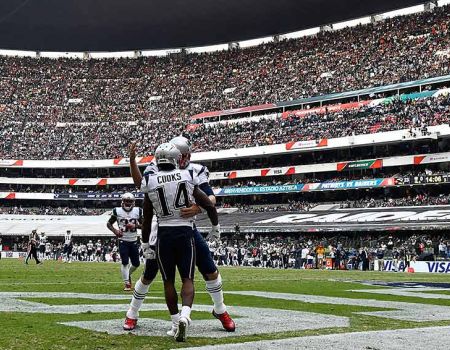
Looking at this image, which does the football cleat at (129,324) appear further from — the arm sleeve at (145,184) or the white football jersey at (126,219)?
the white football jersey at (126,219)

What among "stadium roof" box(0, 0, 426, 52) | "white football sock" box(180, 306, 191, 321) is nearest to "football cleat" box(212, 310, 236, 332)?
"white football sock" box(180, 306, 191, 321)

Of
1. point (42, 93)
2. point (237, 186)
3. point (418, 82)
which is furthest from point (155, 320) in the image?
point (42, 93)

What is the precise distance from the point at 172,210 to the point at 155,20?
2934 inches

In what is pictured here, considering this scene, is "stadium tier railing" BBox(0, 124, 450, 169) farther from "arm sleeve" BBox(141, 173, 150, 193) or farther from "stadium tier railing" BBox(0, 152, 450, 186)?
"arm sleeve" BBox(141, 173, 150, 193)

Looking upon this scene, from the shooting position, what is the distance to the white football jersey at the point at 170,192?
7.37m

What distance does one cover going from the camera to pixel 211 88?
250 feet

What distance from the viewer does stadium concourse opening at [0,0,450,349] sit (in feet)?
27.0

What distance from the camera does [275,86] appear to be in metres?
70.1

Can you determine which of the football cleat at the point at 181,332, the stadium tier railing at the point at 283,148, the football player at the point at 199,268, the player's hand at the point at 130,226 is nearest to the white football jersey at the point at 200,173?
the football player at the point at 199,268

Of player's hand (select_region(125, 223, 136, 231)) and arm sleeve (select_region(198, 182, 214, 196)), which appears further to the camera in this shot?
player's hand (select_region(125, 223, 136, 231))

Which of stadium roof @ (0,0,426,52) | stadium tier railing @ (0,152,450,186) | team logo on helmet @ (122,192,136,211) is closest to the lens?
team logo on helmet @ (122,192,136,211)

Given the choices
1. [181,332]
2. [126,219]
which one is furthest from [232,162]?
[181,332]

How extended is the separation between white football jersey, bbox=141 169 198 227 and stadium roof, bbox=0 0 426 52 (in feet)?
219

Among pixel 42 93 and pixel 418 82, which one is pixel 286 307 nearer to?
pixel 418 82
